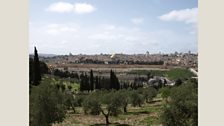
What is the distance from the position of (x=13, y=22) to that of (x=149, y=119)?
2487cm

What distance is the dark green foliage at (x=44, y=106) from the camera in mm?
18500

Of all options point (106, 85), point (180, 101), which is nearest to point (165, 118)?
point (180, 101)

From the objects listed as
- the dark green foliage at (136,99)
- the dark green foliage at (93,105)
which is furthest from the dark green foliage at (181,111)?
the dark green foliage at (136,99)

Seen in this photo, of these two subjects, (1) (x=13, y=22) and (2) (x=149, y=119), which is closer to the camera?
(1) (x=13, y=22)

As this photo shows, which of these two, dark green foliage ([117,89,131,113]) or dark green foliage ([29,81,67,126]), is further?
dark green foliage ([117,89,131,113])

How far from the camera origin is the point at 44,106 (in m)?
19.2

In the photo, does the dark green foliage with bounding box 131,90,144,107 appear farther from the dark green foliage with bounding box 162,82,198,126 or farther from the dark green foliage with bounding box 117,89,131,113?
the dark green foliage with bounding box 162,82,198,126

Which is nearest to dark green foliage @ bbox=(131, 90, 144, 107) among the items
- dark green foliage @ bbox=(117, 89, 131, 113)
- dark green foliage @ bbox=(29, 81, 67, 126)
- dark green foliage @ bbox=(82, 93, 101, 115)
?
dark green foliage @ bbox=(117, 89, 131, 113)

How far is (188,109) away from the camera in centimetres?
2019

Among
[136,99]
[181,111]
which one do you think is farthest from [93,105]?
[181,111]

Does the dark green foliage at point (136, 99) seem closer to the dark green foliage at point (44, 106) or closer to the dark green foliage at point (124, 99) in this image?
the dark green foliage at point (124, 99)

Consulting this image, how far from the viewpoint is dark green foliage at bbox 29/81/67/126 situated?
60.7 feet

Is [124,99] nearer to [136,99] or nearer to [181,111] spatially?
[136,99]

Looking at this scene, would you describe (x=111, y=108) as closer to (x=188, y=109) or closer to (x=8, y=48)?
(x=188, y=109)
